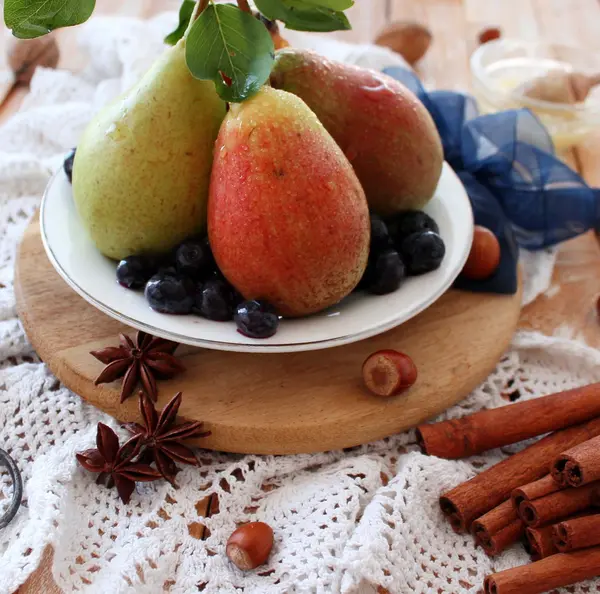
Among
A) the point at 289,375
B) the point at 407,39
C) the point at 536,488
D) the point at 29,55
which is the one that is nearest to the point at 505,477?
the point at 536,488

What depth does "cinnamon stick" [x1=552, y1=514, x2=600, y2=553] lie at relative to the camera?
2.37 feet

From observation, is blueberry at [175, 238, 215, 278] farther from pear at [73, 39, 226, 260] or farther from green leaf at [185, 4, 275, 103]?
green leaf at [185, 4, 275, 103]

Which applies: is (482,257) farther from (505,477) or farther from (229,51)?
(229,51)

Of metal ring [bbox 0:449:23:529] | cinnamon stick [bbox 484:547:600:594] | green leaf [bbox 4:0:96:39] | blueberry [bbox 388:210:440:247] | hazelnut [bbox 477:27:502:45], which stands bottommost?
hazelnut [bbox 477:27:502:45]

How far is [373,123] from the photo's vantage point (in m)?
0.94

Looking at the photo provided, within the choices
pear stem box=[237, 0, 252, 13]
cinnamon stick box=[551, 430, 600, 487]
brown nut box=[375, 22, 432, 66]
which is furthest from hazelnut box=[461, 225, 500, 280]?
brown nut box=[375, 22, 432, 66]

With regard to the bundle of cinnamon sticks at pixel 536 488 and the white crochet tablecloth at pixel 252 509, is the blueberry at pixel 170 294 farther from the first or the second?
the bundle of cinnamon sticks at pixel 536 488

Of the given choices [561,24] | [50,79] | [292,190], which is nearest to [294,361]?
[292,190]

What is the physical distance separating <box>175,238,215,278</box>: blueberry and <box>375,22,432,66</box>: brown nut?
3.00 feet

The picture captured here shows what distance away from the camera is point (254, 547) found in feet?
Result: 2.39

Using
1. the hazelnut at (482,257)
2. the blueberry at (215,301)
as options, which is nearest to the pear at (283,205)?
the blueberry at (215,301)

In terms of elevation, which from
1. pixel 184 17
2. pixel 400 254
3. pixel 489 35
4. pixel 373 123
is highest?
pixel 184 17

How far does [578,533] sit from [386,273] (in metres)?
0.35

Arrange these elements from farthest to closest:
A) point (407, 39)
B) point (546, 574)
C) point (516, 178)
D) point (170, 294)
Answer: point (407, 39), point (516, 178), point (170, 294), point (546, 574)
